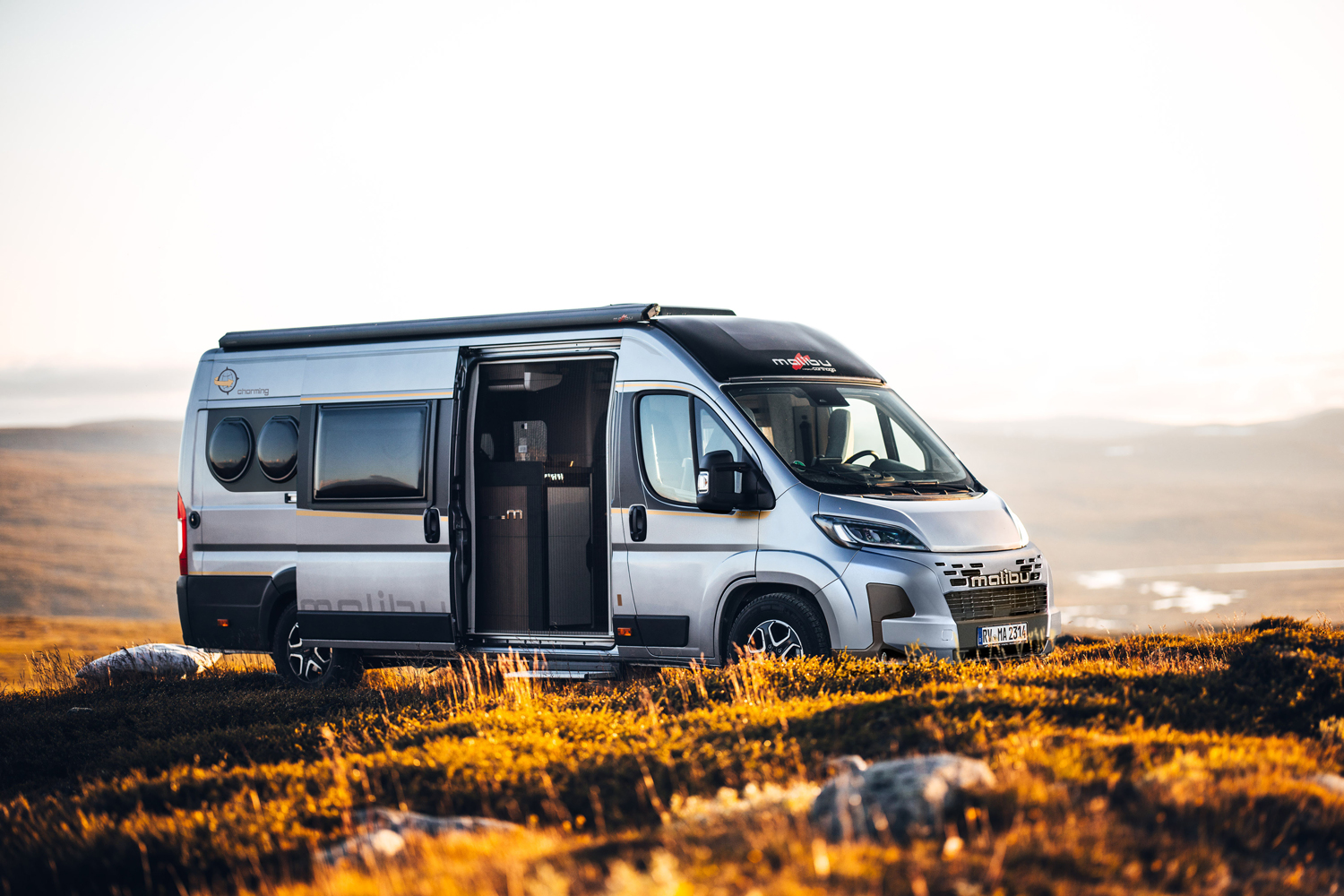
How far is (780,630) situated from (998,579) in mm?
1633

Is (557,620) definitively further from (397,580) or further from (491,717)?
(491,717)

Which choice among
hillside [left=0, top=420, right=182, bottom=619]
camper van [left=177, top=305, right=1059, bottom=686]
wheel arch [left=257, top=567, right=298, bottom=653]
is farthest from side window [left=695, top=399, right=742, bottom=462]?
hillside [left=0, top=420, right=182, bottom=619]

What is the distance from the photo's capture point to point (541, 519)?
11.6 m

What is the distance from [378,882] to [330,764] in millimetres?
2575

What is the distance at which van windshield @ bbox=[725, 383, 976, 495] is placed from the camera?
9.89 m

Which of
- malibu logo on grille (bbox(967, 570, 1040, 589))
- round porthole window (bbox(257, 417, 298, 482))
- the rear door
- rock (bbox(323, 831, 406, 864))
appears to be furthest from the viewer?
round porthole window (bbox(257, 417, 298, 482))

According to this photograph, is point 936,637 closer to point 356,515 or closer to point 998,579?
point 998,579

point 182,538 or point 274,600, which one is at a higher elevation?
point 182,538

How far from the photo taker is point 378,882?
4867 mm

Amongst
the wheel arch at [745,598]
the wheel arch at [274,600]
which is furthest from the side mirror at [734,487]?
the wheel arch at [274,600]

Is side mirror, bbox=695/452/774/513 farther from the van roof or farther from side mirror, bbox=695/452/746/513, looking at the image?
the van roof

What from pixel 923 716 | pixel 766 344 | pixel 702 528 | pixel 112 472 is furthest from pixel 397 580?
pixel 112 472

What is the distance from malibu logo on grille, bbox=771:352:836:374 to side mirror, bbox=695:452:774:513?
1213mm

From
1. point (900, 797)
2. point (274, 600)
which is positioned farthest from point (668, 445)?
point (900, 797)
